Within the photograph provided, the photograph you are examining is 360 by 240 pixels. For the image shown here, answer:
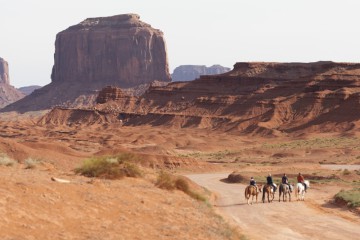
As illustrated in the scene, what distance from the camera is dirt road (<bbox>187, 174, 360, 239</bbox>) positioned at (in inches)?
934

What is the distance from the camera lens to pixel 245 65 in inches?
5591

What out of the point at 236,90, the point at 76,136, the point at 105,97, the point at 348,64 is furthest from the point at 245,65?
the point at 76,136

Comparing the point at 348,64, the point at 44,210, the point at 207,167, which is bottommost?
the point at 207,167

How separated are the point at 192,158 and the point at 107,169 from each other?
3571 cm

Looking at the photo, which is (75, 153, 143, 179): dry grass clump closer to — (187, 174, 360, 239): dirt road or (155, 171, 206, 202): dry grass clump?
(155, 171, 206, 202): dry grass clump

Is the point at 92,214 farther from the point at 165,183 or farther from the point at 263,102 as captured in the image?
the point at 263,102

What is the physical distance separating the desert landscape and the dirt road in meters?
0.07

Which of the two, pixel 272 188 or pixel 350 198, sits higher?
pixel 272 188

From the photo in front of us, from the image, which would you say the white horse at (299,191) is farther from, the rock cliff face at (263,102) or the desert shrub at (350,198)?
the rock cliff face at (263,102)

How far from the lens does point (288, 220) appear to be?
27.1 m

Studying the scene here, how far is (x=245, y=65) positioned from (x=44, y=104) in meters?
79.5

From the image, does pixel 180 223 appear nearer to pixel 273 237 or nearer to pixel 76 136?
pixel 273 237

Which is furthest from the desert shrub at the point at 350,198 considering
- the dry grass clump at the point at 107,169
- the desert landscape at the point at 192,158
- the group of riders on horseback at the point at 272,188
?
the dry grass clump at the point at 107,169

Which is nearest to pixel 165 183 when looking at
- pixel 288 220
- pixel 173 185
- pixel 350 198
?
pixel 173 185
